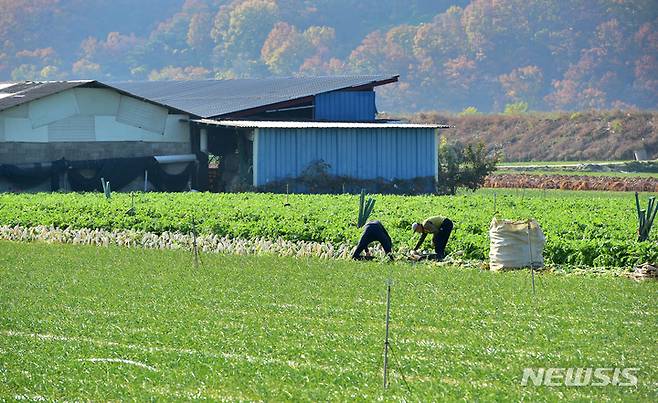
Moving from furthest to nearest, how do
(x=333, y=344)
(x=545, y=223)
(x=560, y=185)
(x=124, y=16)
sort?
(x=124, y=16), (x=560, y=185), (x=545, y=223), (x=333, y=344)

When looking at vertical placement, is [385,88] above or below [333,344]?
above

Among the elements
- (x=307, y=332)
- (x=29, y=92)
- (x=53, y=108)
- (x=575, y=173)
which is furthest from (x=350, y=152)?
(x=307, y=332)

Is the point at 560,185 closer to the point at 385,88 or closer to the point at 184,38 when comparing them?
the point at 385,88

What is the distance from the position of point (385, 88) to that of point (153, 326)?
11126 centimetres

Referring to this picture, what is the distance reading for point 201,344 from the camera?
12422 mm

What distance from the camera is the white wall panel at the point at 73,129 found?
36.3 metres

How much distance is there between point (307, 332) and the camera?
512 inches

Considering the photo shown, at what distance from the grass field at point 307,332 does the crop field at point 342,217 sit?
1.32 meters

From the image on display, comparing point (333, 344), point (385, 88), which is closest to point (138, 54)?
point (385, 88)

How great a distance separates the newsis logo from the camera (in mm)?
10551

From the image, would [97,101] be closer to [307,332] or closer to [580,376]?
[307,332]

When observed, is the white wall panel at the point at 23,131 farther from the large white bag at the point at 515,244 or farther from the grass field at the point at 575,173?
the grass field at the point at 575,173

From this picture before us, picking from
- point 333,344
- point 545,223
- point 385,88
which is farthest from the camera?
point 385,88

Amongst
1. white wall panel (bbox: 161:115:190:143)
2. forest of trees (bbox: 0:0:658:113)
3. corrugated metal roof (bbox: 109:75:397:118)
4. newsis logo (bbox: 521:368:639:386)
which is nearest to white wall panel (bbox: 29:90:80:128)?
white wall panel (bbox: 161:115:190:143)
